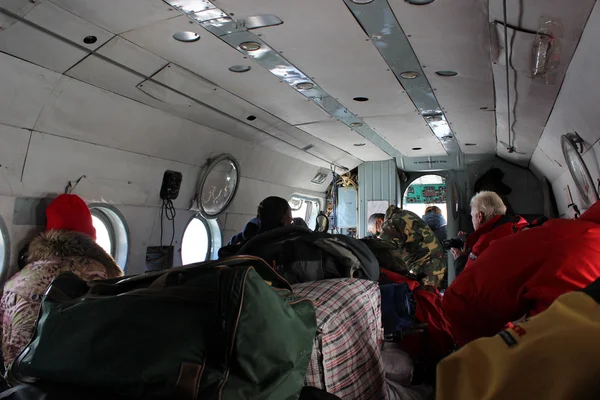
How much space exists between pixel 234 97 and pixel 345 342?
3.28 metres

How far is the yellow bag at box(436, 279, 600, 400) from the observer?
610 mm

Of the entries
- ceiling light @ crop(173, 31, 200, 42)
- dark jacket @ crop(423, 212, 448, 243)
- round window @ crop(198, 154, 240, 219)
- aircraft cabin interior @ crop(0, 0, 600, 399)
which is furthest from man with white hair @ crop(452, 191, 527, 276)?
dark jacket @ crop(423, 212, 448, 243)

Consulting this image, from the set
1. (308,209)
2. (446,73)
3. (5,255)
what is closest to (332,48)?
(446,73)

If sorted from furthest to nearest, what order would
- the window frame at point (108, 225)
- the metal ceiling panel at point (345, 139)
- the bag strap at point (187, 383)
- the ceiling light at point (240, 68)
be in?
the metal ceiling panel at point (345, 139) → the window frame at point (108, 225) → the ceiling light at point (240, 68) → the bag strap at point (187, 383)

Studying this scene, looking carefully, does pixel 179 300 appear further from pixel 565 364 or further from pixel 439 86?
pixel 439 86

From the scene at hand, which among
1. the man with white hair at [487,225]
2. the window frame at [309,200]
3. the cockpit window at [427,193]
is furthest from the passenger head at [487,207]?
the cockpit window at [427,193]

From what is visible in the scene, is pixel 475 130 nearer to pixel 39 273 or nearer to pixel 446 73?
pixel 446 73

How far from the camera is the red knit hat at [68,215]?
3.44 meters

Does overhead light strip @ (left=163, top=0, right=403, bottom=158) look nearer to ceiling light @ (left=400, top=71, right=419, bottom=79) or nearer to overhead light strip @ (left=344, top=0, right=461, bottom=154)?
overhead light strip @ (left=344, top=0, right=461, bottom=154)

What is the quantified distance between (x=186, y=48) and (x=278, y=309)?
8.68ft

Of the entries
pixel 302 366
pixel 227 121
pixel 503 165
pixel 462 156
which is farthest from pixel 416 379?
pixel 503 165

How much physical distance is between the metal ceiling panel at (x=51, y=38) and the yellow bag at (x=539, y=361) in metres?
2.80

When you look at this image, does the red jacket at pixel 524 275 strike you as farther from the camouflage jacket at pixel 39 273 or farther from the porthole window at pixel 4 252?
the porthole window at pixel 4 252

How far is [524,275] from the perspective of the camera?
1992mm
